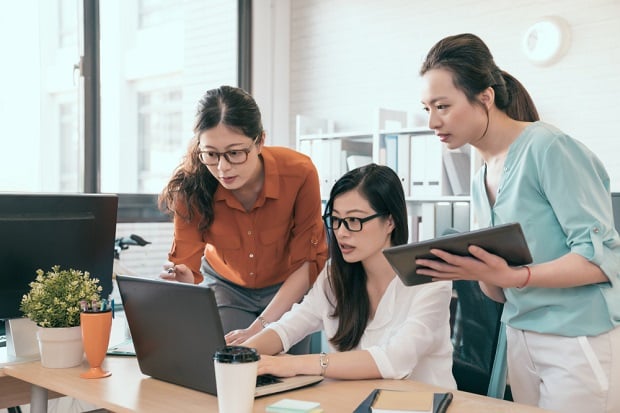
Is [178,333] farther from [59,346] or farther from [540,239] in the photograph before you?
[540,239]

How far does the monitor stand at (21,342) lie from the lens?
5.57 ft

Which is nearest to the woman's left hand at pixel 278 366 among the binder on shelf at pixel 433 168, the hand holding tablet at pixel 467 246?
the hand holding tablet at pixel 467 246

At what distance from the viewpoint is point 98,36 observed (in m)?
3.75

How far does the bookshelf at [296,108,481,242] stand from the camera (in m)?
3.47

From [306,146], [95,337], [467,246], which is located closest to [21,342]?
[95,337]

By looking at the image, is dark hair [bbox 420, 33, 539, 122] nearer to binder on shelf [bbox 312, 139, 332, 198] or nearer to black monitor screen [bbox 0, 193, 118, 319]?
black monitor screen [bbox 0, 193, 118, 319]

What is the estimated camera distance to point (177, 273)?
6.62 ft

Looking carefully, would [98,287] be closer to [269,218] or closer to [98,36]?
[269,218]

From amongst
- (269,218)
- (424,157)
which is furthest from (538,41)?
(269,218)

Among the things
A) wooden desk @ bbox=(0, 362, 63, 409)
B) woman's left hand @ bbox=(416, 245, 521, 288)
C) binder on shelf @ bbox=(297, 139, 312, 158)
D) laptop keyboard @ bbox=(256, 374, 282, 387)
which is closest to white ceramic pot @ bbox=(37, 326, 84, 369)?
wooden desk @ bbox=(0, 362, 63, 409)

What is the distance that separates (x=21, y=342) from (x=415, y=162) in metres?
2.38

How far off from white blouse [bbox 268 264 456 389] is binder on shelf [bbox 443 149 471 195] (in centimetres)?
180

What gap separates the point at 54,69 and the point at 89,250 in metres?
2.94

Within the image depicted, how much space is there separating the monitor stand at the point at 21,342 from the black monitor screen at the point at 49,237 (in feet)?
0.11
